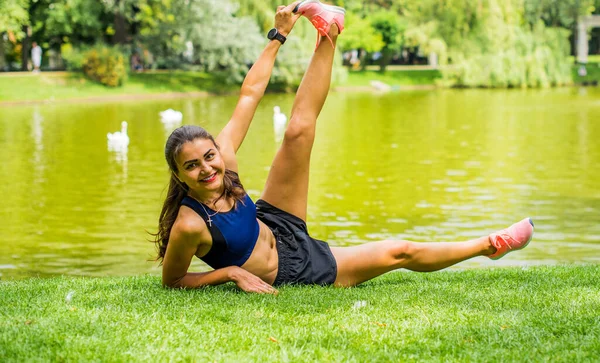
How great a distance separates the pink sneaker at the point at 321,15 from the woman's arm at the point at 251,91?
0.09 m

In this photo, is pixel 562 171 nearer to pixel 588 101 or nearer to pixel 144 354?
pixel 144 354

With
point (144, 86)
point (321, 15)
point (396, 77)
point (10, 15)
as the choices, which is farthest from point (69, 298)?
point (396, 77)

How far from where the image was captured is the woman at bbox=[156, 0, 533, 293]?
4.58 m

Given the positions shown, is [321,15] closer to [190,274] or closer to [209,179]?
[209,179]

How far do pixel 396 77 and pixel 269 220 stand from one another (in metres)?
43.6

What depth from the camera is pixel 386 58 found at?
5197 centimetres

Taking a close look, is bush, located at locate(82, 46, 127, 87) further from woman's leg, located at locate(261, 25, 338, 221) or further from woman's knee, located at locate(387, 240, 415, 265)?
woman's knee, located at locate(387, 240, 415, 265)

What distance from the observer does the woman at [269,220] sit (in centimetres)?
458

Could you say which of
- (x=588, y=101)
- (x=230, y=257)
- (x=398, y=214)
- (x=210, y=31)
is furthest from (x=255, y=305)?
(x=210, y=31)

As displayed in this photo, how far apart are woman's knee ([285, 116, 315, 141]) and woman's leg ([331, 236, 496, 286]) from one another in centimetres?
Answer: 72

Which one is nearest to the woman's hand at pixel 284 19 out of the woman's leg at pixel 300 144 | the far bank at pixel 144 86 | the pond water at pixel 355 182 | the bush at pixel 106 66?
the woman's leg at pixel 300 144

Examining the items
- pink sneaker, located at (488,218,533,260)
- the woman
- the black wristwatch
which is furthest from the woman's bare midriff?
pink sneaker, located at (488,218,533,260)

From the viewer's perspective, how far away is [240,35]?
36.6 m

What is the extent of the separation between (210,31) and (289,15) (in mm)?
31839
